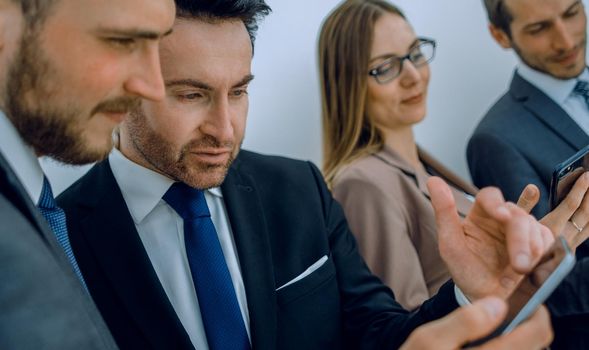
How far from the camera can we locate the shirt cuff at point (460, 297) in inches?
43.9

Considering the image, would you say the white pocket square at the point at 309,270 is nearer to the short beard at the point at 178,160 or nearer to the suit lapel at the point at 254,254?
the suit lapel at the point at 254,254

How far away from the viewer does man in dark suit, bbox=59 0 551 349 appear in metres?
1.17

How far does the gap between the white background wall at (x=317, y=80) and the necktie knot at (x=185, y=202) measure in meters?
0.48

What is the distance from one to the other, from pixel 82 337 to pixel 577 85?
201cm

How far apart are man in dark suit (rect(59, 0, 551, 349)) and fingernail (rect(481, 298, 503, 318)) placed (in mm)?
333

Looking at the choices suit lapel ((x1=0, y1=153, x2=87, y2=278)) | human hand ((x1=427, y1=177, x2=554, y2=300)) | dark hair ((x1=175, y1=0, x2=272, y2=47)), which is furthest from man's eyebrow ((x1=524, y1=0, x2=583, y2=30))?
suit lapel ((x1=0, y1=153, x2=87, y2=278))

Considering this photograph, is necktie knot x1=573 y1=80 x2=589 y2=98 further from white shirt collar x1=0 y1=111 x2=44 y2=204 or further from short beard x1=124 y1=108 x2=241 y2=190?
white shirt collar x1=0 y1=111 x2=44 y2=204

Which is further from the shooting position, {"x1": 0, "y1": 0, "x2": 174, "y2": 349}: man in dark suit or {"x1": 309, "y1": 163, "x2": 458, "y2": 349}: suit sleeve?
{"x1": 309, "y1": 163, "x2": 458, "y2": 349}: suit sleeve

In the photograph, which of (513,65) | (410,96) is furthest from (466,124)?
(410,96)

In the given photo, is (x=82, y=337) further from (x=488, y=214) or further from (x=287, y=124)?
(x=287, y=124)

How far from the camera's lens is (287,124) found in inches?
81.6

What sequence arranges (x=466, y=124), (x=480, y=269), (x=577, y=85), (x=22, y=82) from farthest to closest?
(x=466, y=124) < (x=577, y=85) < (x=480, y=269) < (x=22, y=82)

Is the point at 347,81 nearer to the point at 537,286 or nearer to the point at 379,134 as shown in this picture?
the point at 379,134

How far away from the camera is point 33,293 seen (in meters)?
0.69
